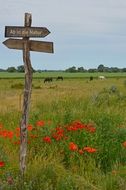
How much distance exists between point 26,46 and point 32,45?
0.10 meters

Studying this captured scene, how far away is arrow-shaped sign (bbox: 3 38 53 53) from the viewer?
8656 mm

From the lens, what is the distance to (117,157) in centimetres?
984

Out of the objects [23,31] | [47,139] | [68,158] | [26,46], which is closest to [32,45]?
[26,46]

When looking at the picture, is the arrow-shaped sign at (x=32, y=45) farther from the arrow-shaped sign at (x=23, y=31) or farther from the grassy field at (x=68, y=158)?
the grassy field at (x=68, y=158)

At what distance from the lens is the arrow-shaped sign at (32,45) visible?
341 inches

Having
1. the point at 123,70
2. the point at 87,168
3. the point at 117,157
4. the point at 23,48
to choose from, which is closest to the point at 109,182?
the point at 87,168

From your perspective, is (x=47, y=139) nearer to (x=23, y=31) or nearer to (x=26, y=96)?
(x=26, y=96)

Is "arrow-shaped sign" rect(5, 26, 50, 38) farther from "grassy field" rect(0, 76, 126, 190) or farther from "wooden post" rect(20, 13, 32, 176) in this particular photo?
"grassy field" rect(0, 76, 126, 190)

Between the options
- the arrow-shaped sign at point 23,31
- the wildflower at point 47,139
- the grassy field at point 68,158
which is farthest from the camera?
the wildflower at point 47,139

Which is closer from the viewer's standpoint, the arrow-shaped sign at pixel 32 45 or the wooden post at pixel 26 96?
the wooden post at pixel 26 96

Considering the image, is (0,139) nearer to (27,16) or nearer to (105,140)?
A: (105,140)

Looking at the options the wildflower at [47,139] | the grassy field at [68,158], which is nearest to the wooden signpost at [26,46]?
the grassy field at [68,158]

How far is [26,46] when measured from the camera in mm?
8758

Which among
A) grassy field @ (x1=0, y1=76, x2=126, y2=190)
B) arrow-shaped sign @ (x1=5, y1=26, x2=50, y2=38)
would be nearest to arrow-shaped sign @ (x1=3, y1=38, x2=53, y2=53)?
arrow-shaped sign @ (x1=5, y1=26, x2=50, y2=38)
